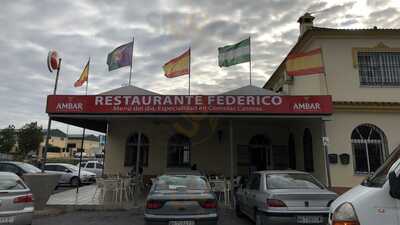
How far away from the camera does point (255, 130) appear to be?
1773cm

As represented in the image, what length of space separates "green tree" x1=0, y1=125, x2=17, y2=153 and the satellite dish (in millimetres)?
41481

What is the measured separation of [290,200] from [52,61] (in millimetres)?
12018

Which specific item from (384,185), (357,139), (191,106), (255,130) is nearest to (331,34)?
(357,139)

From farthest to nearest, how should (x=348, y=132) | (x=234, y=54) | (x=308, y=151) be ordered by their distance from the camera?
(x=234, y=54) → (x=308, y=151) → (x=348, y=132)

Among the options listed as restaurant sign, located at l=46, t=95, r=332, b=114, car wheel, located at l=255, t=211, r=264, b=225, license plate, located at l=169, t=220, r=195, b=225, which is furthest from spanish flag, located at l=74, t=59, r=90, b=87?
car wheel, located at l=255, t=211, r=264, b=225

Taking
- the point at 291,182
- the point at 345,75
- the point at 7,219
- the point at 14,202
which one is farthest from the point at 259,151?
the point at 7,219

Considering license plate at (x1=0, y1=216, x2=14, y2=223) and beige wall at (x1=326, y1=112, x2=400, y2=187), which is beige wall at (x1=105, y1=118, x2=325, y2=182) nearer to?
beige wall at (x1=326, y1=112, x2=400, y2=187)

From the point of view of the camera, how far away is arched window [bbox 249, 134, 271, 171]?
17.6 meters

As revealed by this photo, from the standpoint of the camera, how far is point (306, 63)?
44.1 feet

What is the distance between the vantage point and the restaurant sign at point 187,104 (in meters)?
11.8

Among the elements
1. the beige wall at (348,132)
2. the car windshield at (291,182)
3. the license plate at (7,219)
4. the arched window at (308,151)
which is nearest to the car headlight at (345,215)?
the car windshield at (291,182)

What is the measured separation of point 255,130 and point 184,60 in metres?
5.58

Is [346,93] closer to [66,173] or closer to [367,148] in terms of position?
[367,148]

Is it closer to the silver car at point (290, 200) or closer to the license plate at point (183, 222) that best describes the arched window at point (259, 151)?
the silver car at point (290, 200)
